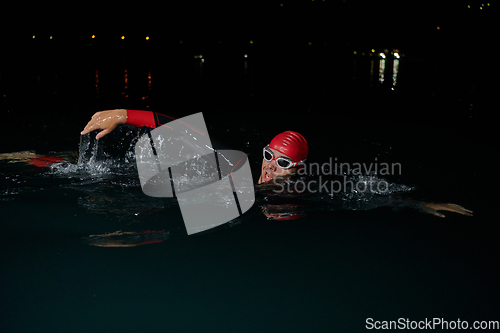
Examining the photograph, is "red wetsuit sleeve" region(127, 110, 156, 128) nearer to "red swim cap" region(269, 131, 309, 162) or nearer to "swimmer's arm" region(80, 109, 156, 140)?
"swimmer's arm" region(80, 109, 156, 140)

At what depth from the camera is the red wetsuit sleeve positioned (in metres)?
4.74

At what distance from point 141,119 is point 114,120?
336 mm

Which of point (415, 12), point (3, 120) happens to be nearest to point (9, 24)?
point (3, 120)

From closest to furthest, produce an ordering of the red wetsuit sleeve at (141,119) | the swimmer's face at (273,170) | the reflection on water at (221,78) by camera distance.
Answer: the red wetsuit sleeve at (141,119)
the swimmer's face at (273,170)
the reflection on water at (221,78)

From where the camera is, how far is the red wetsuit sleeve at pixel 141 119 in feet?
→ 15.5

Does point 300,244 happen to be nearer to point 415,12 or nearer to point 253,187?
point 253,187

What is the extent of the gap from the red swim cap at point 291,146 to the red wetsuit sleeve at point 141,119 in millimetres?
1470

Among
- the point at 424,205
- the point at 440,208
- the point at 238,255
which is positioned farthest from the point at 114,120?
the point at 440,208

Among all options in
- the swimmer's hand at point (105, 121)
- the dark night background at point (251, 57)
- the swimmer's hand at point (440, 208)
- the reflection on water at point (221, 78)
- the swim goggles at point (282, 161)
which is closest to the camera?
the swimmer's hand at point (440, 208)

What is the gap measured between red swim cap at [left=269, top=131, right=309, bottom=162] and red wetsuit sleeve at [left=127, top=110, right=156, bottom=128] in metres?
1.47

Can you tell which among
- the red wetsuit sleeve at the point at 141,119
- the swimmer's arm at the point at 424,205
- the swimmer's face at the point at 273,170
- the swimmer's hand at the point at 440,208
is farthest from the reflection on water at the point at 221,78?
the swimmer's hand at the point at 440,208

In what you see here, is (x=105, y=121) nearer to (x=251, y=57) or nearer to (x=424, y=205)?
(x=424, y=205)

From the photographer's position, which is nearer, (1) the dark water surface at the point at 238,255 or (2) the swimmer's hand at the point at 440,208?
(1) the dark water surface at the point at 238,255

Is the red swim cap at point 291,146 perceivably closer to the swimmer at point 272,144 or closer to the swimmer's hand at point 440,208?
the swimmer at point 272,144
